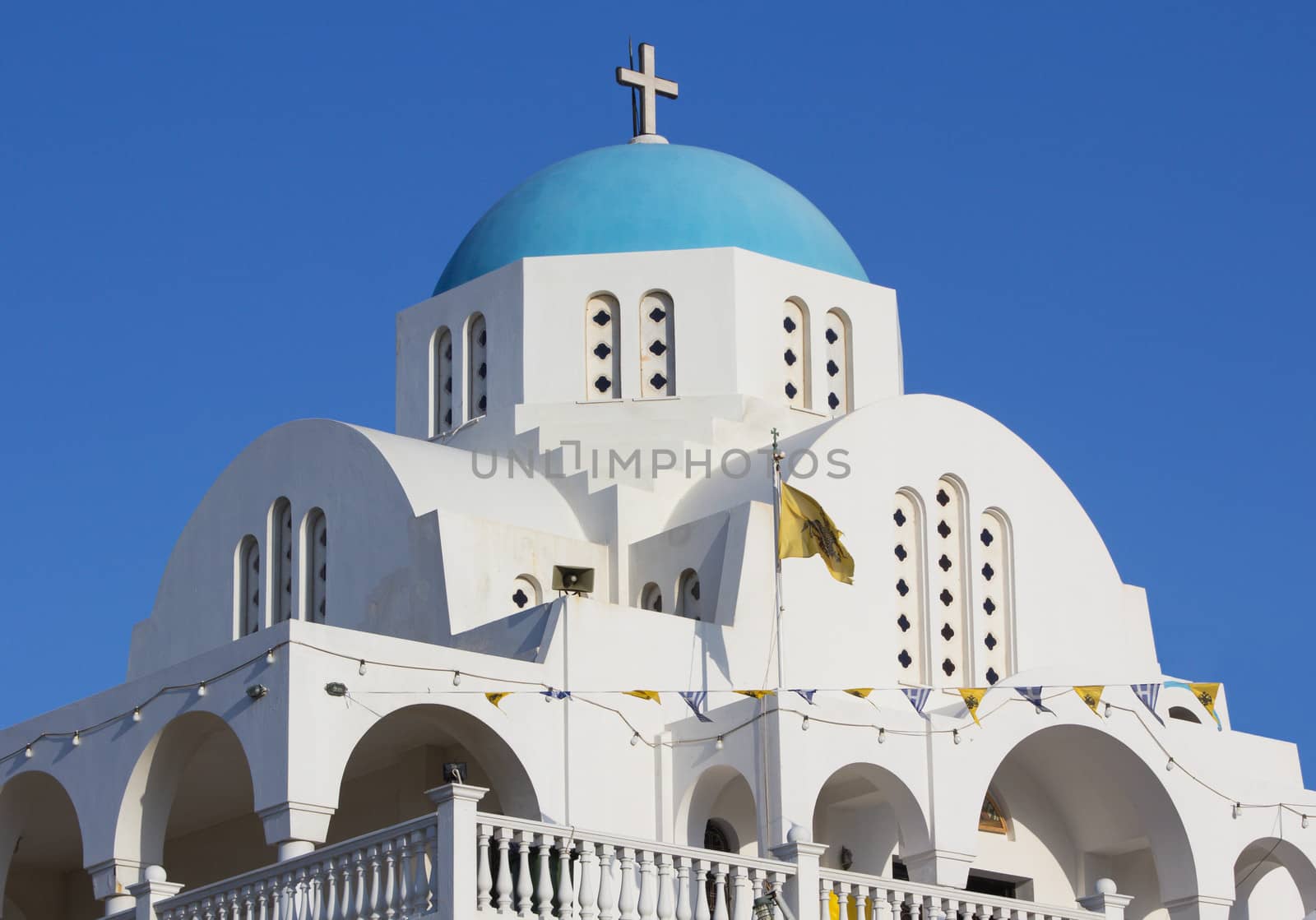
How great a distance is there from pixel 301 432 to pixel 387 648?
4731mm

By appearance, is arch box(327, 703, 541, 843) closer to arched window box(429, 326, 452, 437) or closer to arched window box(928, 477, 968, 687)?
arched window box(928, 477, 968, 687)

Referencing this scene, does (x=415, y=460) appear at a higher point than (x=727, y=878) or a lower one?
higher

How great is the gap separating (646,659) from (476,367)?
5.79 m

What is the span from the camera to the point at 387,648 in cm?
1842

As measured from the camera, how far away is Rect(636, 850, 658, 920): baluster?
16.1 meters

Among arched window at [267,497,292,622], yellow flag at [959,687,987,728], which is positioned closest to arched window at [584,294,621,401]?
arched window at [267,497,292,622]

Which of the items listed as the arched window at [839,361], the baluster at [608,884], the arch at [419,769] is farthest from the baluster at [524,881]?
the arched window at [839,361]

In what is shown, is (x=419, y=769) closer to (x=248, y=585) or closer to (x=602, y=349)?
(x=248, y=585)

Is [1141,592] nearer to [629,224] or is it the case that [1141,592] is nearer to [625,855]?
[629,224]

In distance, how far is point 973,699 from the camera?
64.4 feet

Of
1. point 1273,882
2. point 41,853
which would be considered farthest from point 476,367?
point 1273,882

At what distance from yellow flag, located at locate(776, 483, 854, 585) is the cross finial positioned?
719 cm

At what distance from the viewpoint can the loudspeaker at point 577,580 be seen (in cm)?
2084

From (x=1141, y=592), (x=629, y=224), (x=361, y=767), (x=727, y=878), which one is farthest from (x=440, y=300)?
(x=727, y=878)
